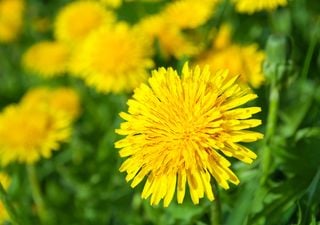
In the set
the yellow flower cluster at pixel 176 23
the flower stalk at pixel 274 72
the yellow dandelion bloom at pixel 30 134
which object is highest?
the yellow flower cluster at pixel 176 23

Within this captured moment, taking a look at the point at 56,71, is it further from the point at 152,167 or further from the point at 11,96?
the point at 152,167

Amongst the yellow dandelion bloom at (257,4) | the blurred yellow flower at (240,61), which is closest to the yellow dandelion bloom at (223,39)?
the blurred yellow flower at (240,61)

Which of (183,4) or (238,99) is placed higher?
(183,4)

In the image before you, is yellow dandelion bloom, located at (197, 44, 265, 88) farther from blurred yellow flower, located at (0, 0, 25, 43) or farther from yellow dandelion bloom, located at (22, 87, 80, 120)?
blurred yellow flower, located at (0, 0, 25, 43)

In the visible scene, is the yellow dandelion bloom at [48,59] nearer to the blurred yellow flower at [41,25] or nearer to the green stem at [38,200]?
the blurred yellow flower at [41,25]

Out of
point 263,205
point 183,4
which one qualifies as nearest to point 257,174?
point 263,205

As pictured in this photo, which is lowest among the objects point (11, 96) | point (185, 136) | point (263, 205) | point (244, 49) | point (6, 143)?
point (263, 205)
